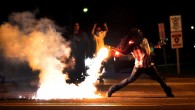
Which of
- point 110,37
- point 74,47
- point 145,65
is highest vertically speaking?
point 110,37

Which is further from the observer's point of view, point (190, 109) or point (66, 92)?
point (66, 92)

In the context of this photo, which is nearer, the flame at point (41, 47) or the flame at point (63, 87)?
the flame at point (63, 87)

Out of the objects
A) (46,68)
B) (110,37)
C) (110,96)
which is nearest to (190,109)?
(110,96)

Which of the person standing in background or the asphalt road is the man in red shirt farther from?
the person standing in background

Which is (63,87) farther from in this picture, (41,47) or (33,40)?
(33,40)

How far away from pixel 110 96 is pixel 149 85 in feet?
13.3

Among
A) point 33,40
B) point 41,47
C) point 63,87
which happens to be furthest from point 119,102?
point 33,40

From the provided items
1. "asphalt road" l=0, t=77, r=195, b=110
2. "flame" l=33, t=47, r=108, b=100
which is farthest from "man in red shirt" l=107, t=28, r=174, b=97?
"flame" l=33, t=47, r=108, b=100

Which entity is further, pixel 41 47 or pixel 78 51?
pixel 78 51

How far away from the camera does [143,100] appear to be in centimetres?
1232

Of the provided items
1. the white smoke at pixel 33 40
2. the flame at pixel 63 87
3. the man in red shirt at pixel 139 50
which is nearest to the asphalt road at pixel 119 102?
the flame at pixel 63 87

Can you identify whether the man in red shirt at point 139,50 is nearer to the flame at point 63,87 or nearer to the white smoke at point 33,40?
the flame at point 63,87

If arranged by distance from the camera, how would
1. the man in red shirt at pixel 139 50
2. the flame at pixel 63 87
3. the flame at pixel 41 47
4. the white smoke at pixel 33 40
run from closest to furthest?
the man in red shirt at pixel 139 50, the flame at pixel 63 87, the flame at pixel 41 47, the white smoke at pixel 33 40

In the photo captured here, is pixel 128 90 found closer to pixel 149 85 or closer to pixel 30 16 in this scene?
pixel 149 85
